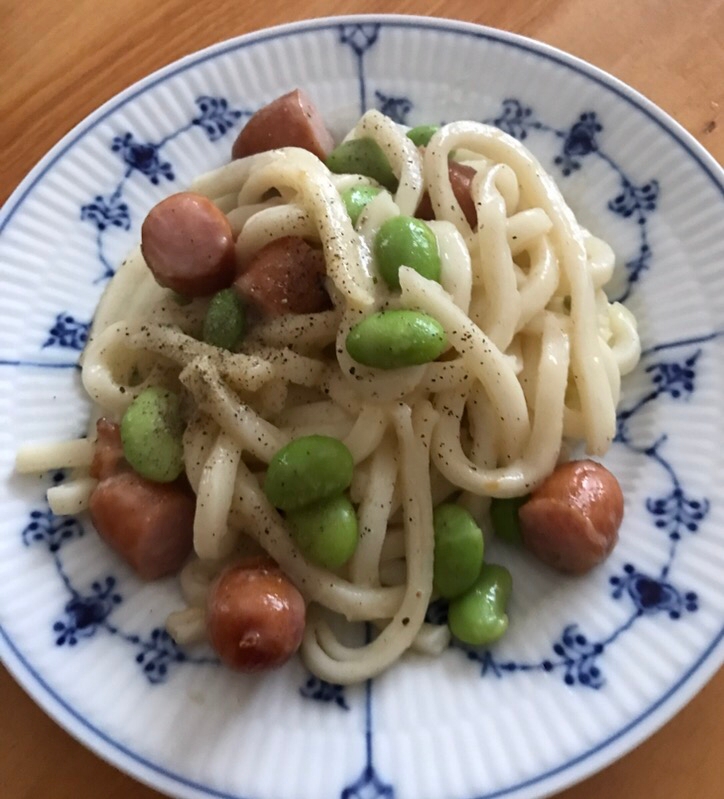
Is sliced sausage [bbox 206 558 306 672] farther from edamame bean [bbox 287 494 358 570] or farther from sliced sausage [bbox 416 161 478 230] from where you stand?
sliced sausage [bbox 416 161 478 230]

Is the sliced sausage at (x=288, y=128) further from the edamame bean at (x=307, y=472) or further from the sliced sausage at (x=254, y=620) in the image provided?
the sliced sausage at (x=254, y=620)

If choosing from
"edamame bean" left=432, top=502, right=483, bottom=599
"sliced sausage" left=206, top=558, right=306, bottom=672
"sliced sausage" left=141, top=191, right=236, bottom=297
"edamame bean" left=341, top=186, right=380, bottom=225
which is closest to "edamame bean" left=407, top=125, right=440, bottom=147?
"edamame bean" left=341, top=186, right=380, bottom=225

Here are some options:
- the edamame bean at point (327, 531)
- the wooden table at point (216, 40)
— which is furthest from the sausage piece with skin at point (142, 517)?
the wooden table at point (216, 40)

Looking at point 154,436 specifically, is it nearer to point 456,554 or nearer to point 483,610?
point 456,554

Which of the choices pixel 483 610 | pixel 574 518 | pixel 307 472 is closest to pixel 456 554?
pixel 483 610

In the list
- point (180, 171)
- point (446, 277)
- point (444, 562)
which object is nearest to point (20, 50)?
point (180, 171)

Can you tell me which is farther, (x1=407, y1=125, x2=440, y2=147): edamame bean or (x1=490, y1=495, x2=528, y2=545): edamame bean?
(x1=407, y1=125, x2=440, y2=147): edamame bean

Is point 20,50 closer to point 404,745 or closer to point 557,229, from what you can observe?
point 557,229
